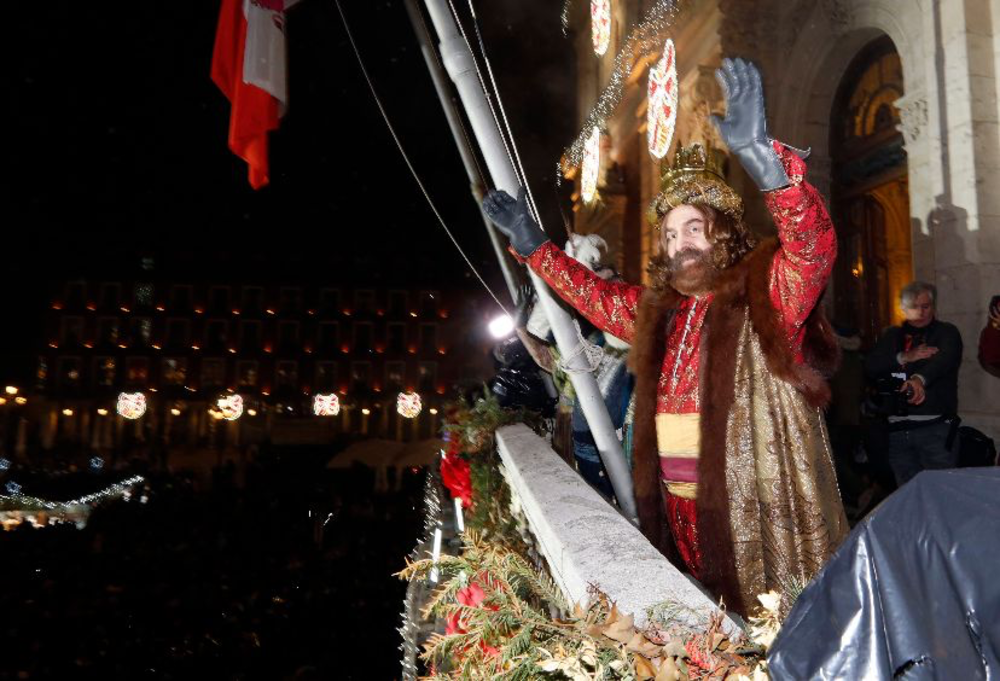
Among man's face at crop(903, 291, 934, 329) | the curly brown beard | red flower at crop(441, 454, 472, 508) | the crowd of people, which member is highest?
man's face at crop(903, 291, 934, 329)

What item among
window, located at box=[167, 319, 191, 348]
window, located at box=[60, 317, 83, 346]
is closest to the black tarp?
window, located at box=[167, 319, 191, 348]

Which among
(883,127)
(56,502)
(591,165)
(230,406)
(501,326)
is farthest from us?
(230,406)

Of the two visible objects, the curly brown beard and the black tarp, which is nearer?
the black tarp

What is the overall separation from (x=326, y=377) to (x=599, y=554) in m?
53.0

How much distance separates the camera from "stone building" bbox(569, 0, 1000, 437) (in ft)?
17.7

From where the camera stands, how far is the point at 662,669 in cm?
118

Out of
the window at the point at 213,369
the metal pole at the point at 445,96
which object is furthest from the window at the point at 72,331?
the metal pole at the point at 445,96

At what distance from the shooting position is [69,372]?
5050cm

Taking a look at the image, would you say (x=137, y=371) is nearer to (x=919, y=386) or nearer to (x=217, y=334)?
(x=217, y=334)

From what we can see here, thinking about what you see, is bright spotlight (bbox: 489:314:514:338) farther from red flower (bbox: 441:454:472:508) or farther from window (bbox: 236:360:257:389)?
window (bbox: 236:360:257:389)

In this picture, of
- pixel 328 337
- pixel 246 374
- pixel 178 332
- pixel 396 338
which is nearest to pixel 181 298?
pixel 178 332

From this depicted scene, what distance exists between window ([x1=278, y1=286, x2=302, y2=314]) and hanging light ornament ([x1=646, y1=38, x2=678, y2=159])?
45841 millimetres

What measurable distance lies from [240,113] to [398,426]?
46884 mm

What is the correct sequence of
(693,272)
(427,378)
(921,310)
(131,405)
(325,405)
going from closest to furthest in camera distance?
(693,272)
(921,310)
(131,405)
(325,405)
(427,378)
